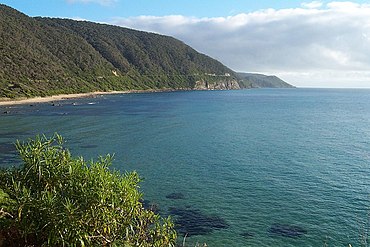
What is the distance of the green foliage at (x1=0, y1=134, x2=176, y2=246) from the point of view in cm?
1507

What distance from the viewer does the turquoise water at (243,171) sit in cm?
3209

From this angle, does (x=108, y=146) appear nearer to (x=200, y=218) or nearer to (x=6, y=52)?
(x=200, y=218)

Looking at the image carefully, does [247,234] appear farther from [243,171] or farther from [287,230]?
[243,171]

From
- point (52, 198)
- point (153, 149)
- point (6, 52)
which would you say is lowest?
point (153, 149)

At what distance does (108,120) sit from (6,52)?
335 ft

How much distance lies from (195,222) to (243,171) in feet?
61.9

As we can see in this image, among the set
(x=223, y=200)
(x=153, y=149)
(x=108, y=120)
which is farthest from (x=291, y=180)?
(x=108, y=120)

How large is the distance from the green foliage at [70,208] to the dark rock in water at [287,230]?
52.7 feet

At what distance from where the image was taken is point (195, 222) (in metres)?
33.2

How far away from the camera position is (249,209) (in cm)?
3647

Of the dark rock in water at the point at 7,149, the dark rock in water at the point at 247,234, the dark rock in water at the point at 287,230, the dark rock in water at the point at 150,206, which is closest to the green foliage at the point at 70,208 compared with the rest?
the dark rock in water at the point at 247,234

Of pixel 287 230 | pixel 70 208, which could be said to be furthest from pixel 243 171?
pixel 70 208

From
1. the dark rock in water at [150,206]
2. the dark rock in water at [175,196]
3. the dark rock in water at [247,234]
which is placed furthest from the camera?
the dark rock in water at [175,196]

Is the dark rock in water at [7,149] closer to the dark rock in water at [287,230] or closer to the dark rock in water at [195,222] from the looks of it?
the dark rock in water at [195,222]
